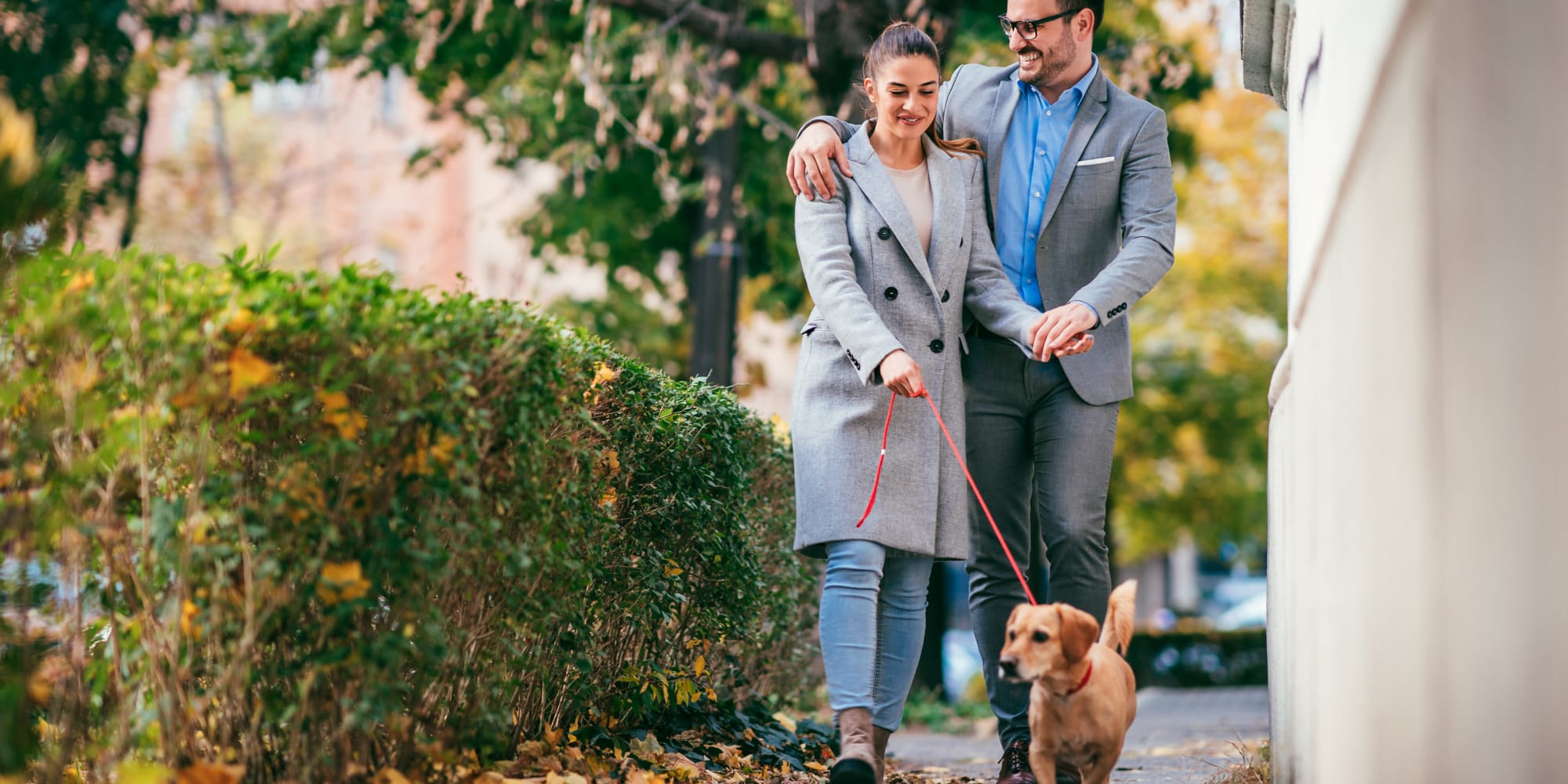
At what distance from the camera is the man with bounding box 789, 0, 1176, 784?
14.0 ft

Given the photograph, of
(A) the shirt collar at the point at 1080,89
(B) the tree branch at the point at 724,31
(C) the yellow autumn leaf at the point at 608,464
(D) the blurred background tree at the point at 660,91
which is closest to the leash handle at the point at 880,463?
(C) the yellow autumn leaf at the point at 608,464

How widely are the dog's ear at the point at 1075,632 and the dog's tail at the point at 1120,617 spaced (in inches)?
16.7

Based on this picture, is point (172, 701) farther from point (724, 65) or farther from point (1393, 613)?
point (724, 65)

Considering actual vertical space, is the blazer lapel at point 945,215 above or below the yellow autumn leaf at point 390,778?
above

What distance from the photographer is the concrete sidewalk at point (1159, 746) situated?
17.8 feet

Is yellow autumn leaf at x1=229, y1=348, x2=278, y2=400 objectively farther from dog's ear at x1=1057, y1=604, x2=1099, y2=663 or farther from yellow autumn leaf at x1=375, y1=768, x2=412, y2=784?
dog's ear at x1=1057, y1=604, x2=1099, y2=663

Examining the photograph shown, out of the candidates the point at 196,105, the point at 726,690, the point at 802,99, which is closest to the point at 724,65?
the point at 802,99

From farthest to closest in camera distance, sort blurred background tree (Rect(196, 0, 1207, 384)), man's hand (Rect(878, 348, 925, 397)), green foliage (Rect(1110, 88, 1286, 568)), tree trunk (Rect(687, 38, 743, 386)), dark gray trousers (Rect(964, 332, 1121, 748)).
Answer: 1. green foliage (Rect(1110, 88, 1286, 568))
2. tree trunk (Rect(687, 38, 743, 386))
3. blurred background tree (Rect(196, 0, 1207, 384))
4. dark gray trousers (Rect(964, 332, 1121, 748))
5. man's hand (Rect(878, 348, 925, 397))

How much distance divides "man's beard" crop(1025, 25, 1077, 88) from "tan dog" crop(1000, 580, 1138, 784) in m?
1.57

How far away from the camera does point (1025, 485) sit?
4.48 metres

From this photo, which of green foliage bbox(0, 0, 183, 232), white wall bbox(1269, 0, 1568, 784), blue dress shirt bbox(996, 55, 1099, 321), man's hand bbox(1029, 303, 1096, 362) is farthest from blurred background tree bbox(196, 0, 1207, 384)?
white wall bbox(1269, 0, 1568, 784)

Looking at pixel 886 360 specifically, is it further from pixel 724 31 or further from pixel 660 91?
pixel 660 91

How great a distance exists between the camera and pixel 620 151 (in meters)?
12.5

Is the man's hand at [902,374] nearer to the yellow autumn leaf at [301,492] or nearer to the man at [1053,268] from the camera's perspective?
the man at [1053,268]
